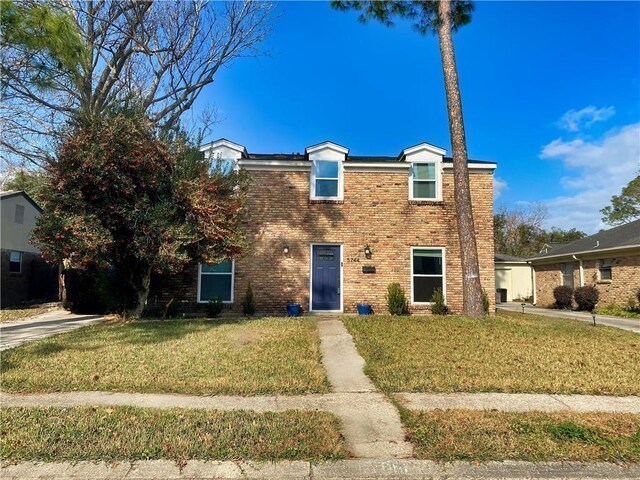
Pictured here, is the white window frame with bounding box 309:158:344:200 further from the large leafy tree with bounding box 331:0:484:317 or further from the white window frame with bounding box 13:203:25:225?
the white window frame with bounding box 13:203:25:225

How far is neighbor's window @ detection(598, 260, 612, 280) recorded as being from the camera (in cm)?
1712

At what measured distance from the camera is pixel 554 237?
4047 centimetres

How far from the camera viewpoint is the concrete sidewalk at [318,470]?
9.87 ft

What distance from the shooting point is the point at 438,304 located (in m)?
12.4

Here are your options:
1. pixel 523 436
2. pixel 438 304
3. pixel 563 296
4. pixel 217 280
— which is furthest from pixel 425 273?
pixel 563 296

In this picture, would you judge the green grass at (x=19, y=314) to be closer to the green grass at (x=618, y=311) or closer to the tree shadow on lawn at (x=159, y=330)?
the tree shadow on lawn at (x=159, y=330)

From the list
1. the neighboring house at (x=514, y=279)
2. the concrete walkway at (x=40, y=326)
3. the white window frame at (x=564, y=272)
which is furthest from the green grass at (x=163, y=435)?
the neighboring house at (x=514, y=279)

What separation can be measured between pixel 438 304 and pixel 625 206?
107 feet

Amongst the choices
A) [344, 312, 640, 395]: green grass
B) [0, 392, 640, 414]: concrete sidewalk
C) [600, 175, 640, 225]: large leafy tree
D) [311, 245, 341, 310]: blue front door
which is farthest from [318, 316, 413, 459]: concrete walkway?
[600, 175, 640, 225]: large leafy tree

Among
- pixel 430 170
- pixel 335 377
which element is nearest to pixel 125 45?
pixel 430 170

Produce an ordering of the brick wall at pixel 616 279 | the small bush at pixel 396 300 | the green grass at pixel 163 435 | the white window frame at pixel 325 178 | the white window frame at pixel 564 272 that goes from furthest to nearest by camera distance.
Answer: the white window frame at pixel 564 272, the brick wall at pixel 616 279, the white window frame at pixel 325 178, the small bush at pixel 396 300, the green grass at pixel 163 435

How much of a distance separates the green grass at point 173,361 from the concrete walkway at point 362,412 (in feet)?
0.96

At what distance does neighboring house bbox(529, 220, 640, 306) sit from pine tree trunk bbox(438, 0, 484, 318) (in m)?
8.67

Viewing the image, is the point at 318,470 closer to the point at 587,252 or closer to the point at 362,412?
the point at 362,412
